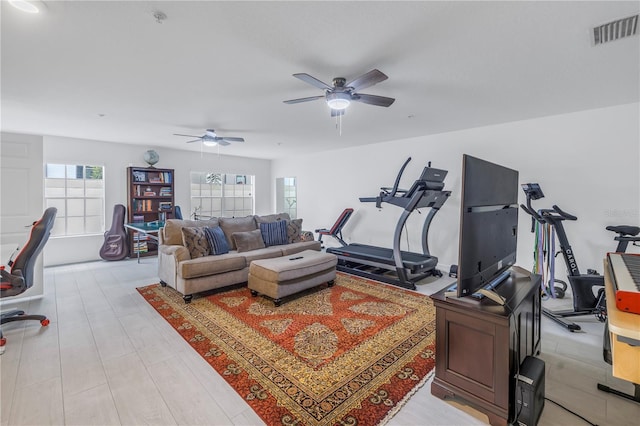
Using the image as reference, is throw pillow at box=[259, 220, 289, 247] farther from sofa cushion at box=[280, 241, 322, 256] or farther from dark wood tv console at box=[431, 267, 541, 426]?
dark wood tv console at box=[431, 267, 541, 426]

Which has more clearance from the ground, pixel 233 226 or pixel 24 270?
pixel 233 226

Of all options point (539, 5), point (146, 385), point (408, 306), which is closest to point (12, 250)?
point (146, 385)

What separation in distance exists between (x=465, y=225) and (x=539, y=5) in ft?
4.75

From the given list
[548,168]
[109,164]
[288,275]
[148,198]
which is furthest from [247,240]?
[548,168]

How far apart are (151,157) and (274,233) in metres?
3.64

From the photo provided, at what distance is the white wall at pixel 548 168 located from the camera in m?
3.50

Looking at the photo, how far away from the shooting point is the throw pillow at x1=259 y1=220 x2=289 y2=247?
4.88 meters

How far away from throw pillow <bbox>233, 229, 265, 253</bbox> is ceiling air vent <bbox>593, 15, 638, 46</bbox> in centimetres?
433

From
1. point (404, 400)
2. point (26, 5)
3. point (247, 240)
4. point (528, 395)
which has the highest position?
point (26, 5)

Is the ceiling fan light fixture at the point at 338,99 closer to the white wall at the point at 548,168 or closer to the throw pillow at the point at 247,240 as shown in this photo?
the throw pillow at the point at 247,240

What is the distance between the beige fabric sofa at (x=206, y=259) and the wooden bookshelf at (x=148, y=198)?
2.35 meters

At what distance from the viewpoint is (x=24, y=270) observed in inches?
111

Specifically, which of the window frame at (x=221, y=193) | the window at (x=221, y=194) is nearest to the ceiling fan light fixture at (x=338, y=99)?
the window frame at (x=221, y=193)

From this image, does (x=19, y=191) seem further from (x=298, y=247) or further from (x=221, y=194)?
(x=221, y=194)
